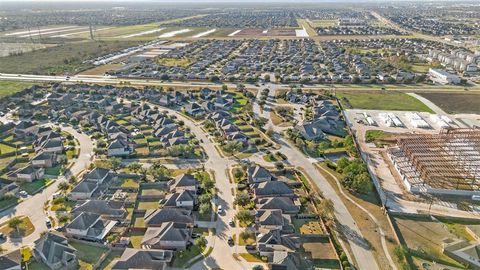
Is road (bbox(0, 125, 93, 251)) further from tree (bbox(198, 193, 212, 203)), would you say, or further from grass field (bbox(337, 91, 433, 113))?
grass field (bbox(337, 91, 433, 113))

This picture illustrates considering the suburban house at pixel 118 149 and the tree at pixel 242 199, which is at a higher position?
the suburban house at pixel 118 149

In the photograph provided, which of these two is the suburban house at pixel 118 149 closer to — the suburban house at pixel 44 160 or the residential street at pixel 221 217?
the suburban house at pixel 44 160

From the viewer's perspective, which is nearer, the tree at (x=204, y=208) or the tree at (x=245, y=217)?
the tree at (x=245, y=217)

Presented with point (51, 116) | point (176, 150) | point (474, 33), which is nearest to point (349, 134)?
point (176, 150)

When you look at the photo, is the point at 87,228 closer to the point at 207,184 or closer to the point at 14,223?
the point at 14,223

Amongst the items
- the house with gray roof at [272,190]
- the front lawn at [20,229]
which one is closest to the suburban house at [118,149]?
the front lawn at [20,229]

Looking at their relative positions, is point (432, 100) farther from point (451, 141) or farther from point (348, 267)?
point (348, 267)
